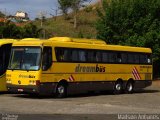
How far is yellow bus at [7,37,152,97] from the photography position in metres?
25.6

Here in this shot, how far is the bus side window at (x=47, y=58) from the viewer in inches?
1008

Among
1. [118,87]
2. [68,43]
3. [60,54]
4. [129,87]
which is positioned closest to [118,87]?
[118,87]

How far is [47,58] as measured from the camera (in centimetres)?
2577

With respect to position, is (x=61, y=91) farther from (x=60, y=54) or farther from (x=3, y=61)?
(x=3, y=61)

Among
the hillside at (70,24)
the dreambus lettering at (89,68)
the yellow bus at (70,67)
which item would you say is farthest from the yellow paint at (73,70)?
the hillside at (70,24)

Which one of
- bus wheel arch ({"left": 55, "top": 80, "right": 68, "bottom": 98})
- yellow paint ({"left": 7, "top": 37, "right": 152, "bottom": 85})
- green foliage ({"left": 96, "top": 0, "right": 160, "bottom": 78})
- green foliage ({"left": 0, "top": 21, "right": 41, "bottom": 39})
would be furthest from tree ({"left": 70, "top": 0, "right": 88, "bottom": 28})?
bus wheel arch ({"left": 55, "top": 80, "right": 68, "bottom": 98})

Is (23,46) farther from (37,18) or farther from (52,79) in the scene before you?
(37,18)

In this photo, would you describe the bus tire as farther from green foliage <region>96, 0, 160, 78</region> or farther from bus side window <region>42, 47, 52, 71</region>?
green foliage <region>96, 0, 160, 78</region>

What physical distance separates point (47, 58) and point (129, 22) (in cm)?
2111

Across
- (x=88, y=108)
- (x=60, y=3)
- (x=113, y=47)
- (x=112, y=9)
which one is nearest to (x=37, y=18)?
(x=60, y=3)

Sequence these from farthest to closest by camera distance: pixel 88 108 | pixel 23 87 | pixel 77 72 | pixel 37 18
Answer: pixel 37 18, pixel 77 72, pixel 23 87, pixel 88 108

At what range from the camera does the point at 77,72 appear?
28.1m

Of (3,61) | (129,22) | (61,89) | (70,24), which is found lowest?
(61,89)

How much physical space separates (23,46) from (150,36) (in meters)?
20.1
